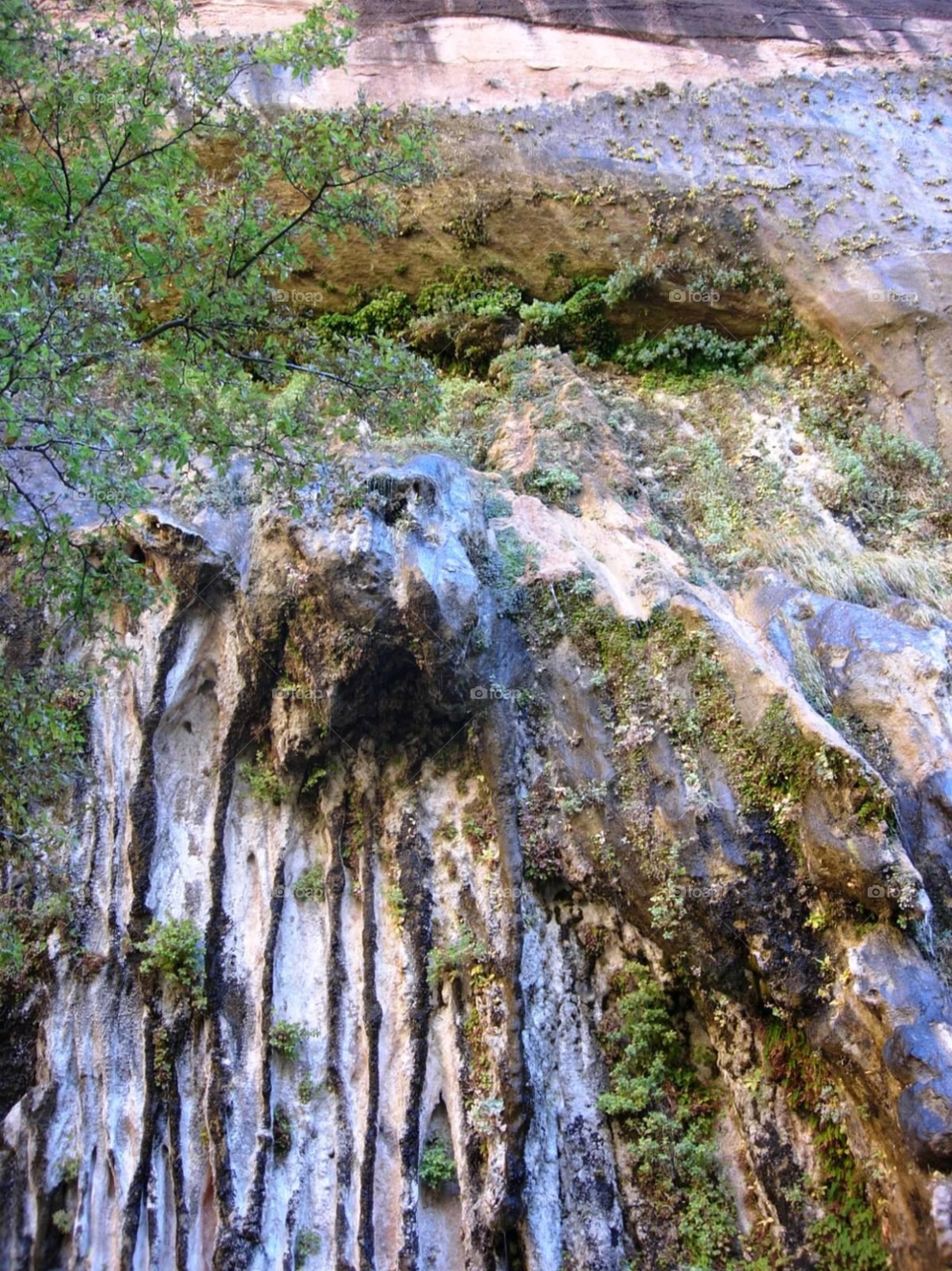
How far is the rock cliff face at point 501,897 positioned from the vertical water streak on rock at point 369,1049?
2 centimetres

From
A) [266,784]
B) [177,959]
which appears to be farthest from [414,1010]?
[266,784]

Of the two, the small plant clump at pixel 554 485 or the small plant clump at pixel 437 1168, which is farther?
the small plant clump at pixel 554 485

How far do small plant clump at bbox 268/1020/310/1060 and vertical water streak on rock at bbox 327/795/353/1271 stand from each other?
8.2 inches

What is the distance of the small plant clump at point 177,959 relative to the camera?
6.84 metres

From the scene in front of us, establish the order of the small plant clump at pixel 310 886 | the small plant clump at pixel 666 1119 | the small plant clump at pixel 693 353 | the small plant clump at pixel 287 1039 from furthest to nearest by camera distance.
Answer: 1. the small plant clump at pixel 693 353
2. the small plant clump at pixel 310 886
3. the small plant clump at pixel 287 1039
4. the small plant clump at pixel 666 1119

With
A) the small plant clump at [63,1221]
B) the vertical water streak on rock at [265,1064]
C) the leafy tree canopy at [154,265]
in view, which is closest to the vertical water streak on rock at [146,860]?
the small plant clump at [63,1221]

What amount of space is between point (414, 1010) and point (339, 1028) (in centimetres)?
56

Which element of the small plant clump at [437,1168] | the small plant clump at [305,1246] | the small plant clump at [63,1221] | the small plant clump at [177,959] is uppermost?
the small plant clump at [177,959]

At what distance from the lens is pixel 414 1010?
6.85 metres

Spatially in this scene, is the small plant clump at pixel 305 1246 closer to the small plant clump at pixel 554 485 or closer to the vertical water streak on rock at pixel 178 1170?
the vertical water streak on rock at pixel 178 1170

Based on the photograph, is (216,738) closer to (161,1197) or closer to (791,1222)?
(161,1197)

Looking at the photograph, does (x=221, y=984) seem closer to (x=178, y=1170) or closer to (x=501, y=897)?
(x=178, y=1170)

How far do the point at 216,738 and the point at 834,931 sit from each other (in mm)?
4792

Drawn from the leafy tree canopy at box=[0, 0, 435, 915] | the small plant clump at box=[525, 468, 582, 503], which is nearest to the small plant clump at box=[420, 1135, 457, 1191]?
the leafy tree canopy at box=[0, 0, 435, 915]
